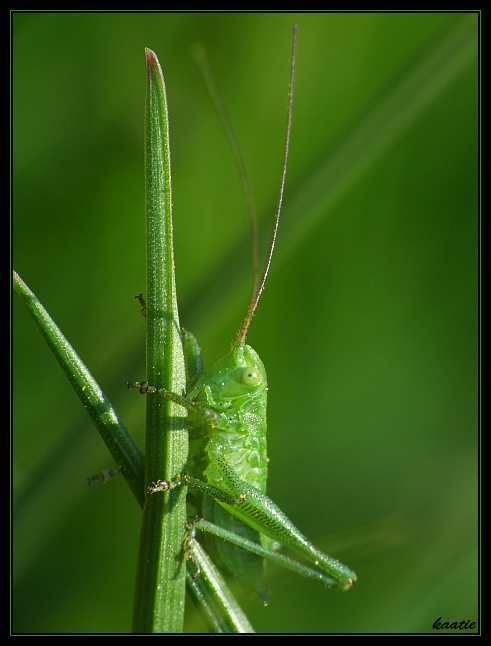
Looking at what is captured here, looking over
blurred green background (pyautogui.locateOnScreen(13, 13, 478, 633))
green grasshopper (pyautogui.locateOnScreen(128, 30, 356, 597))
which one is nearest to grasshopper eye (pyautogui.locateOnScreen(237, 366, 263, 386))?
green grasshopper (pyautogui.locateOnScreen(128, 30, 356, 597))

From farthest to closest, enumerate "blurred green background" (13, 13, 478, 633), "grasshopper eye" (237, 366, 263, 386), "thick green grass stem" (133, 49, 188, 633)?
"blurred green background" (13, 13, 478, 633), "grasshopper eye" (237, 366, 263, 386), "thick green grass stem" (133, 49, 188, 633)

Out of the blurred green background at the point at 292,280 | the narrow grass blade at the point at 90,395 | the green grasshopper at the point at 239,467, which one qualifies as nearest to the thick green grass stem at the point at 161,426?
the narrow grass blade at the point at 90,395

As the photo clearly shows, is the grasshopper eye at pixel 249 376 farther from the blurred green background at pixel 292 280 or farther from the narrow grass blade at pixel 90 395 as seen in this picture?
the narrow grass blade at pixel 90 395

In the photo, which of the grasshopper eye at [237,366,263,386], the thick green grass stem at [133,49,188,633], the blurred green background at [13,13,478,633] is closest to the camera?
the thick green grass stem at [133,49,188,633]

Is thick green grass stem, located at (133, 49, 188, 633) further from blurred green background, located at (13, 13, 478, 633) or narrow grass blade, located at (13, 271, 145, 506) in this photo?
blurred green background, located at (13, 13, 478, 633)

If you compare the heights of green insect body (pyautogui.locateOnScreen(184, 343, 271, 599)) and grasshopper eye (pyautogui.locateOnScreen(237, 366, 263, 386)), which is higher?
grasshopper eye (pyautogui.locateOnScreen(237, 366, 263, 386))

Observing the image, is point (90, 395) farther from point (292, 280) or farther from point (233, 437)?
point (292, 280)

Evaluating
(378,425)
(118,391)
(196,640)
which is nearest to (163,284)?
(118,391)

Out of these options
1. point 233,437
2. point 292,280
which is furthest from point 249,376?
point 292,280
